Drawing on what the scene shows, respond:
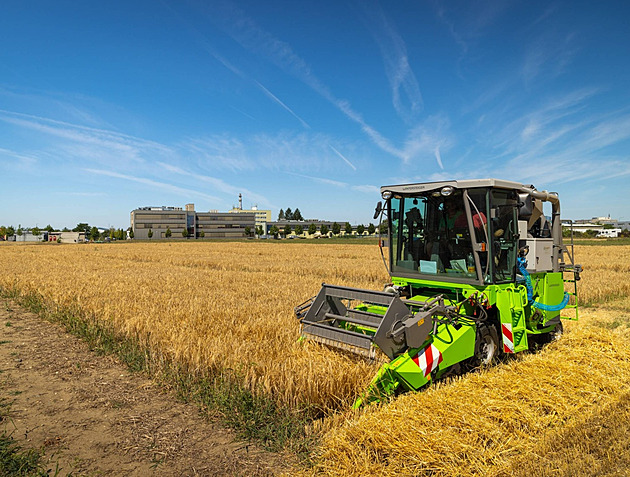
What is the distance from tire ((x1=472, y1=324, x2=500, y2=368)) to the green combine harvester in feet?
0.05

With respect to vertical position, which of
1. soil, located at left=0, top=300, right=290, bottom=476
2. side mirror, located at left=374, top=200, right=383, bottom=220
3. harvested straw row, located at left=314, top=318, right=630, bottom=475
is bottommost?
soil, located at left=0, top=300, right=290, bottom=476

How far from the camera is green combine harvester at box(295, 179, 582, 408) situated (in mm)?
4824

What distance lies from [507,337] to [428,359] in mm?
1844

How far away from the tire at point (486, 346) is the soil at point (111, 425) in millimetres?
3143

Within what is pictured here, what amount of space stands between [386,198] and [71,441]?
5.04 m

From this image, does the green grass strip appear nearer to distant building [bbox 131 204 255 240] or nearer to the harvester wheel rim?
the harvester wheel rim

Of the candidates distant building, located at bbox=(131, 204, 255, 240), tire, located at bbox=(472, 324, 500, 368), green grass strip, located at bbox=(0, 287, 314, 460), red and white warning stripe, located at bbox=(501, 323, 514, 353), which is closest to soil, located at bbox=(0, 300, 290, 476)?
green grass strip, located at bbox=(0, 287, 314, 460)

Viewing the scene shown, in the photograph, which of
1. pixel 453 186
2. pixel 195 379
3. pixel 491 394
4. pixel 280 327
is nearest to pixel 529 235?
pixel 453 186

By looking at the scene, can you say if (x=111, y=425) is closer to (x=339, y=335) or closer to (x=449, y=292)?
(x=339, y=335)

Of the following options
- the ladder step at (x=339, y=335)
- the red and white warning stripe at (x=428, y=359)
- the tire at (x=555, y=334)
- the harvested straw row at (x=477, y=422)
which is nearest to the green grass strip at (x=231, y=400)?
the harvested straw row at (x=477, y=422)

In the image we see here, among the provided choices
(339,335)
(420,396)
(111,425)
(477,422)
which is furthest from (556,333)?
(111,425)

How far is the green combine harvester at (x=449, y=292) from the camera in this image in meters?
4.82

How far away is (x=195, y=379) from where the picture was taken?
16.9ft

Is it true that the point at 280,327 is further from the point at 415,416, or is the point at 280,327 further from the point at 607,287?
the point at 607,287
